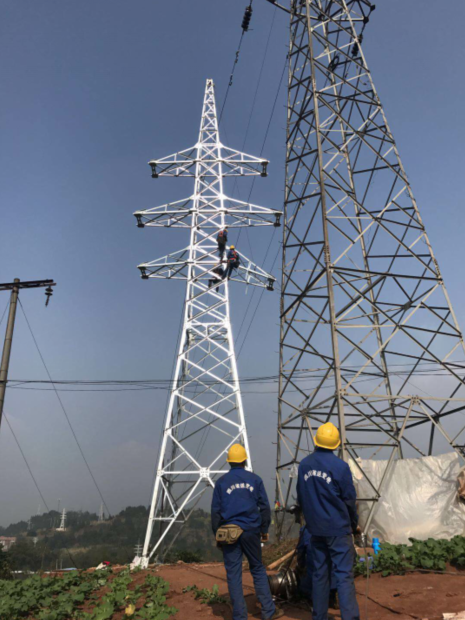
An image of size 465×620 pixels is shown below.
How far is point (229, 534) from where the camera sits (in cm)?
486

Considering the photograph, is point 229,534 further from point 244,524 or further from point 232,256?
point 232,256

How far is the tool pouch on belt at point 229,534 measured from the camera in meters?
4.85

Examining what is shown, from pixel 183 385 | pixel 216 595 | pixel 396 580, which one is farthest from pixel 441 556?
pixel 183 385

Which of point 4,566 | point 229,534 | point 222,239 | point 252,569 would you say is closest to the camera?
point 229,534

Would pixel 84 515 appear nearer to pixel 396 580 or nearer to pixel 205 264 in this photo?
pixel 205 264

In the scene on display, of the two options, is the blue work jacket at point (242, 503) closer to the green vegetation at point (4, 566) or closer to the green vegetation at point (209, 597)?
the green vegetation at point (209, 597)

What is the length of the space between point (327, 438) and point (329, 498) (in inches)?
21.3

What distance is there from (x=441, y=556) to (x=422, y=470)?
9.04 ft

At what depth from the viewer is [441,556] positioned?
609cm

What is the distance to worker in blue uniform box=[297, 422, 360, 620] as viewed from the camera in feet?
13.8

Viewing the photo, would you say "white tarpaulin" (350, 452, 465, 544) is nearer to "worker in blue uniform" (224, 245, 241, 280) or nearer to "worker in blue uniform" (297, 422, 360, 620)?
"worker in blue uniform" (297, 422, 360, 620)

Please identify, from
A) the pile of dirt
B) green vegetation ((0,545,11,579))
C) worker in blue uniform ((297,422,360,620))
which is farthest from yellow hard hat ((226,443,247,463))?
green vegetation ((0,545,11,579))

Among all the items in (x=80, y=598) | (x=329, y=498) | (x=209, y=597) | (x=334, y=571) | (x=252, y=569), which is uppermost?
(x=329, y=498)

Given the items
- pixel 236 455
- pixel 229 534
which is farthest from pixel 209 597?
pixel 236 455
